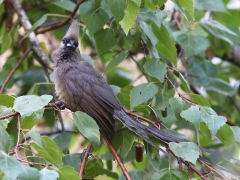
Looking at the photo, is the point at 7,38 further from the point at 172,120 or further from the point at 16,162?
the point at 16,162

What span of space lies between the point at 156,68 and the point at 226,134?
722mm

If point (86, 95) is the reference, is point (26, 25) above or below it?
above

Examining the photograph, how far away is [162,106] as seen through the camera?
3.12 m

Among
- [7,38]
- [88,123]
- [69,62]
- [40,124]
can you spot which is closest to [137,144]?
[88,123]

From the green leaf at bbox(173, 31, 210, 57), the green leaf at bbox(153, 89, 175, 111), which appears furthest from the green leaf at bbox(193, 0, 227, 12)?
the green leaf at bbox(153, 89, 175, 111)

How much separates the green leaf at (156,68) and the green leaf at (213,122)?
1.82 feet

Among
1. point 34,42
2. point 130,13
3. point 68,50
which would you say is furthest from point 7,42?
point 130,13

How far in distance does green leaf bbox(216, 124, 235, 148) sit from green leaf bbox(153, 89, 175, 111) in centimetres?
47

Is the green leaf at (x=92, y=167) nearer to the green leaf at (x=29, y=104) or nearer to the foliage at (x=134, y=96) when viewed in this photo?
the foliage at (x=134, y=96)

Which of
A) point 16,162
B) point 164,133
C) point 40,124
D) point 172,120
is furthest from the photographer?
point 40,124

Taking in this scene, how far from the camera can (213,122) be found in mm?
2660

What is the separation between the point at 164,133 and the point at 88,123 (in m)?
0.53

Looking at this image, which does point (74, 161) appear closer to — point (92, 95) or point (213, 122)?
point (92, 95)

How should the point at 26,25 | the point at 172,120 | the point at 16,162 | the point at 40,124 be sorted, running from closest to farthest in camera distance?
the point at 16,162 < the point at 172,120 < the point at 26,25 < the point at 40,124
